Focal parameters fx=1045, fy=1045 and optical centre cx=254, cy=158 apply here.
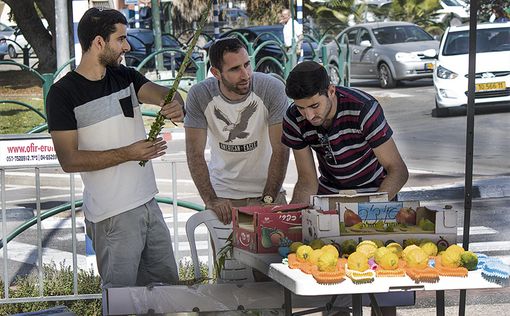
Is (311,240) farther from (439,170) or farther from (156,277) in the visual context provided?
(439,170)

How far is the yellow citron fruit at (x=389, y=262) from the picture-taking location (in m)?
3.79

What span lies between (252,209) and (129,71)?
3.14 feet

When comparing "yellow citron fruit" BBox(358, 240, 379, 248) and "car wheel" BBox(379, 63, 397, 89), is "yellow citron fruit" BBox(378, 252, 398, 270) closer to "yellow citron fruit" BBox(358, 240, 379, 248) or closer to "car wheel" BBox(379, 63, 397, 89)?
"yellow citron fruit" BBox(358, 240, 379, 248)

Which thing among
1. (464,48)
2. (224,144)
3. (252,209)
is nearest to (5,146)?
(224,144)

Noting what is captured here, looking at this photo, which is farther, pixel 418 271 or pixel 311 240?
pixel 311 240

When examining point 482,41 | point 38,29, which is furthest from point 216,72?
point 482,41

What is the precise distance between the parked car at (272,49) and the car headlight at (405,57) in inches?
64.9

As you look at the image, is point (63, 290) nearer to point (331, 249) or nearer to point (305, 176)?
point (305, 176)

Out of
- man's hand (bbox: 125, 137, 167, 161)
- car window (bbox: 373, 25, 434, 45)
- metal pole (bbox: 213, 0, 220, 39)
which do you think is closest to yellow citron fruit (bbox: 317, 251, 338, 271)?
man's hand (bbox: 125, 137, 167, 161)

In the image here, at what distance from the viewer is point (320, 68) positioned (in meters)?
4.59

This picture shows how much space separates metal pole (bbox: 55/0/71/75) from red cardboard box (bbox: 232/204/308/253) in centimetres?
326

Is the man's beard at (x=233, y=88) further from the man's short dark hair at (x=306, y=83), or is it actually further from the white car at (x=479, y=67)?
the white car at (x=479, y=67)

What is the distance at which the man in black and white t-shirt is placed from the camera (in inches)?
184

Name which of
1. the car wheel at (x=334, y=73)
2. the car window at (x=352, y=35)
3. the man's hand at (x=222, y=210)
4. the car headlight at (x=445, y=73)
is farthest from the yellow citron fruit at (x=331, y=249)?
the car window at (x=352, y=35)
